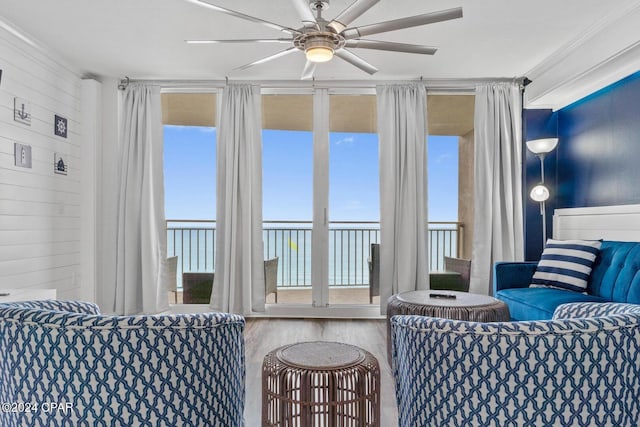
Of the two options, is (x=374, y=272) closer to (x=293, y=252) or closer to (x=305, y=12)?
(x=293, y=252)

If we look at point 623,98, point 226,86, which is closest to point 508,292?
point 623,98

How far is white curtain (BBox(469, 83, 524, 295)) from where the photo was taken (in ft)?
14.3

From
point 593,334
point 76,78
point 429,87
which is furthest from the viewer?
point 429,87

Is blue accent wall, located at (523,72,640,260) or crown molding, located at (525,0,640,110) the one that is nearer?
crown molding, located at (525,0,640,110)

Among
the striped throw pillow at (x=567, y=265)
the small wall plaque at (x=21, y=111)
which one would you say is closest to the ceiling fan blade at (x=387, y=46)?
the striped throw pillow at (x=567, y=265)

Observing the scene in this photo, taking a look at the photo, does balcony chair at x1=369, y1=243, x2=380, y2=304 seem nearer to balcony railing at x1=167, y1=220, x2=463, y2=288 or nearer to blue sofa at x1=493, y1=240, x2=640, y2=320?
balcony railing at x1=167, y1=220, x2=463, y2=288

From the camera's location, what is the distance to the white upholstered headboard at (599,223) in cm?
332

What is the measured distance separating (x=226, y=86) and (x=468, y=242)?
3.26m

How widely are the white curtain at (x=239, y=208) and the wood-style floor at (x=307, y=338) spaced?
379mm

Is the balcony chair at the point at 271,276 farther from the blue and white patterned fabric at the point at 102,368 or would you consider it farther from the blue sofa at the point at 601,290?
the blue and white patterned fabric at the point at 102,368

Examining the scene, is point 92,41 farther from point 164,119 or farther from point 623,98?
point 623,98

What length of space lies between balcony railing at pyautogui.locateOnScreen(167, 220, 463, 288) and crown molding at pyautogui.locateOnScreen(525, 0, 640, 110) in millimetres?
1677

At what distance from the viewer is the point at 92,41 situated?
3.58 meters

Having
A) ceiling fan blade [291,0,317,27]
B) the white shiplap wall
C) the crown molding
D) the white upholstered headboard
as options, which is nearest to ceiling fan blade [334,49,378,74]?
ceiling fan blade [291,0,317,27]
